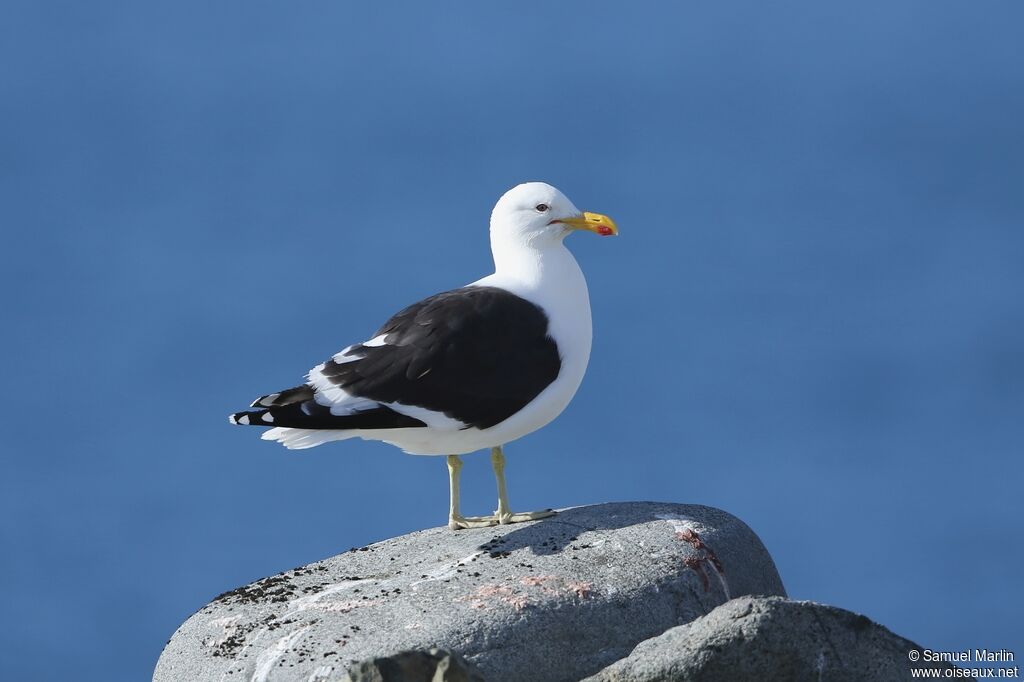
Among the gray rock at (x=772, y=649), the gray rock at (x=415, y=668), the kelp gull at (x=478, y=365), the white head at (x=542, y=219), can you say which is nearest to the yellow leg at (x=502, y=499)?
the kelp gull at (x=478, y=365)

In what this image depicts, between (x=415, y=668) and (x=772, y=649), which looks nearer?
(x=415, y=668)

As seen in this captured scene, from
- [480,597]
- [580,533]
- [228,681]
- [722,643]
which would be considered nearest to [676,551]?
[580,533]

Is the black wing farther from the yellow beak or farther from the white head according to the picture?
the yellow beak

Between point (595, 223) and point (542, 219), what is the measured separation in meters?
0.38

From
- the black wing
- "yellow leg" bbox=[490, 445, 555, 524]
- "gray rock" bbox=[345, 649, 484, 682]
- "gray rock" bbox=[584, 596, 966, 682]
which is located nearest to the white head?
the black wing

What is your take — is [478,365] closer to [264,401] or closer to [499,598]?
[264,401]

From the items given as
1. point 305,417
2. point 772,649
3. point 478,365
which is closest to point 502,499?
point 478,365

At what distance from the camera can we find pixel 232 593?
37.0ft

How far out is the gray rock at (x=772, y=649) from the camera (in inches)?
339

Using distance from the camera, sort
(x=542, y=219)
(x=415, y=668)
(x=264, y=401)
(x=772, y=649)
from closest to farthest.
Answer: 1. (x=415, y=668)
2. (x=772, y=649)
3. (x=264, y=401)
4. (x=542, y=219)

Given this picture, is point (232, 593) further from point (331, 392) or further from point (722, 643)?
point (722, 643)

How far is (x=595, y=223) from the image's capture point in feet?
38.3

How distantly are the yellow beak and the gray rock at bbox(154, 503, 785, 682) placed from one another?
6.41ft

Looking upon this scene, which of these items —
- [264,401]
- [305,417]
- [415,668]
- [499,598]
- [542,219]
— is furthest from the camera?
[542,219]
